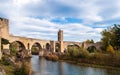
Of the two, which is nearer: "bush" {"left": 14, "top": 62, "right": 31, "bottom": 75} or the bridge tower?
"bush" {"left": 14, "top": 62, "right": 31, "bottom": 75}

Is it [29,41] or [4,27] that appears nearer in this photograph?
[4,27]

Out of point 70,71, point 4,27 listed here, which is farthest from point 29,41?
point 70,71

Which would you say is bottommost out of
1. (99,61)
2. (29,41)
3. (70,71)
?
(70,71)

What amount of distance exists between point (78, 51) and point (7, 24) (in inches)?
742

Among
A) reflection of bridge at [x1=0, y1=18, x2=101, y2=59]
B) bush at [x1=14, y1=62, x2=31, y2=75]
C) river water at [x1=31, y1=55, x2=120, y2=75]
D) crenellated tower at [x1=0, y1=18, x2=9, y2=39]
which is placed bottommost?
river water at [x1=31, y1=55, x2=120, y2=75]

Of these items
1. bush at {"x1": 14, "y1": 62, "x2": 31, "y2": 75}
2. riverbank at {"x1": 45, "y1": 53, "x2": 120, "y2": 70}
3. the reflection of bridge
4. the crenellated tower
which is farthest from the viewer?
the reflection of bridge

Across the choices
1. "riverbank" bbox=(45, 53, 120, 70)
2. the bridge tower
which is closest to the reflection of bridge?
the bridge tower

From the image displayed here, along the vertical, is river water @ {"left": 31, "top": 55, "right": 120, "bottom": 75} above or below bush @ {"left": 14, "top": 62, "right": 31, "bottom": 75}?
below

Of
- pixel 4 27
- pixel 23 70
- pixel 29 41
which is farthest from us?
pixel 29 41

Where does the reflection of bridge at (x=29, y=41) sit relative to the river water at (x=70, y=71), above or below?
above

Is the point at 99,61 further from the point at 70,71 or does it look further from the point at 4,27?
the point at 4,27

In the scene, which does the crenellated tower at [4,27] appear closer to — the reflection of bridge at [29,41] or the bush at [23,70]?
the reflection of bridge at [29,41]

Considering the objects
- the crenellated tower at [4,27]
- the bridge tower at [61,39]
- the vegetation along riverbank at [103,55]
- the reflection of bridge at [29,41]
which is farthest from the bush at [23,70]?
the bridge tower at [61,39]

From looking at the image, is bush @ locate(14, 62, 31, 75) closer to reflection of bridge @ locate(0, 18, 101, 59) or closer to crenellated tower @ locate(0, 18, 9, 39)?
reflection of bridge @ locate(0, 18, 101, 59)
